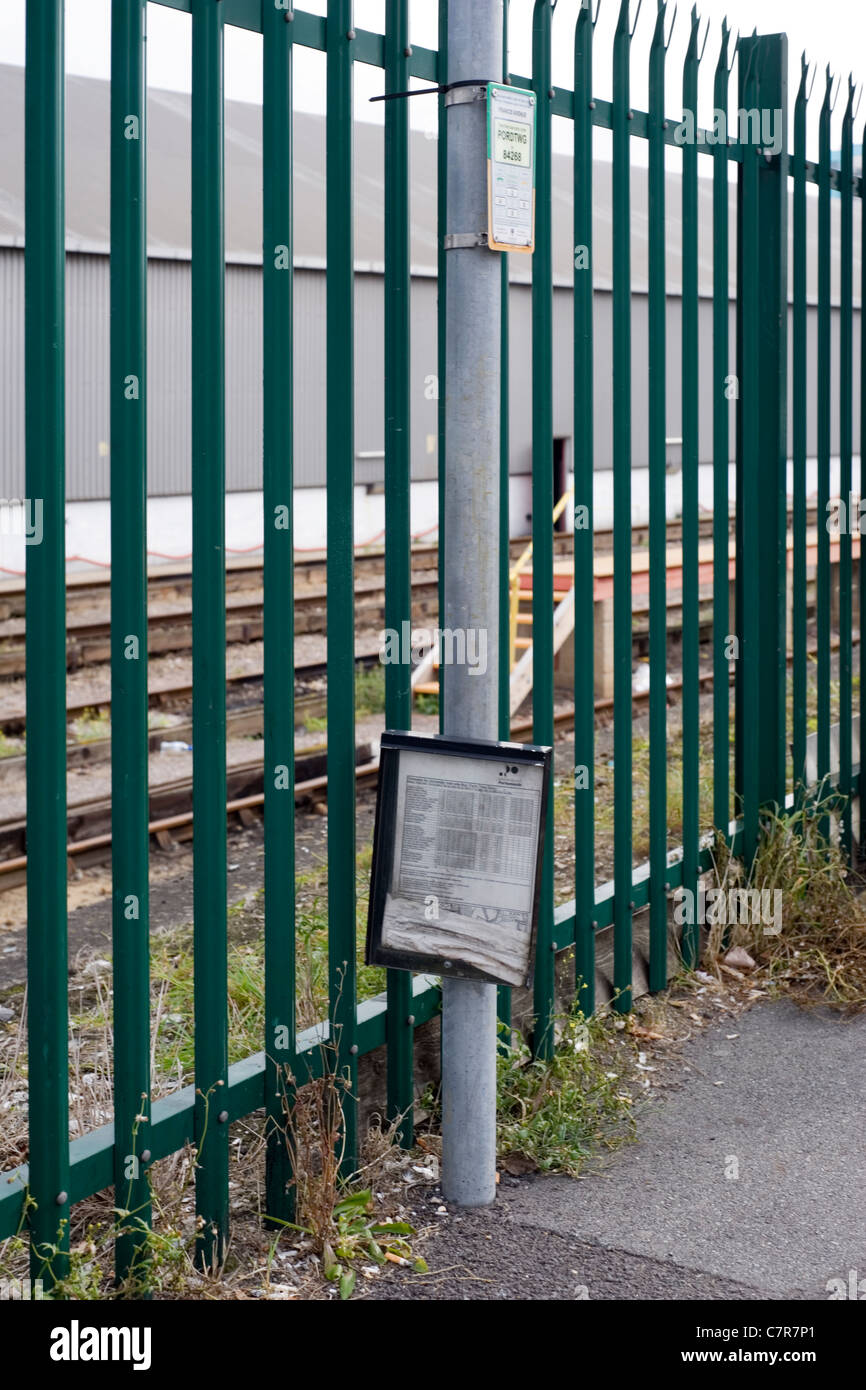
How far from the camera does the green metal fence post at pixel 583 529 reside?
15.1ft

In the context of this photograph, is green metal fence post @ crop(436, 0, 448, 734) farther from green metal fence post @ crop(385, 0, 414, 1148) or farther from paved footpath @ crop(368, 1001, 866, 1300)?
paved footpath @ crop(368, 1001, 866, 1300)

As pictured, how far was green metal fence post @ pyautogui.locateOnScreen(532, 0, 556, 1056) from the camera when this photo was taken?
14.5 ft

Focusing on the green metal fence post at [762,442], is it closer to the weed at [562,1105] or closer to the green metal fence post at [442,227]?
the weed at [562,1105]

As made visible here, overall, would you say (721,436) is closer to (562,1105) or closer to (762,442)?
(762,442)

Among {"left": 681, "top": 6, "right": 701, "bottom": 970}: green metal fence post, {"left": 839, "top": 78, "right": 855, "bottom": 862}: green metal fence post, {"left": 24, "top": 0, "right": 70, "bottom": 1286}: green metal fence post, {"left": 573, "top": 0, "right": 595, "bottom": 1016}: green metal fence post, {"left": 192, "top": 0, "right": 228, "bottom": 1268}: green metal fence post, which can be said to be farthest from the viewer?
{"left": 839, "top": 78, "right": 855, "bottom": 862}: green metal fence post

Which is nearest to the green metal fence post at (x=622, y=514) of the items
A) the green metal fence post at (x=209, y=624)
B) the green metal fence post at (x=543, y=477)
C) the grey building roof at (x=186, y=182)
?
the green metal fence post at (x=543, y=477)

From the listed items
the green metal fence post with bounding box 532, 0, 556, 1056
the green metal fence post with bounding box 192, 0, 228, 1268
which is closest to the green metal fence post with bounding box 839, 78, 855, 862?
the green metal fence post with bounding box 532, 0, 556, 1056

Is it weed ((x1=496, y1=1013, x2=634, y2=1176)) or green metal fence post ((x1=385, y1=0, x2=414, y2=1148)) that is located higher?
green metal fence post ((x1=385, y1=0, x2=414, y2=1148))

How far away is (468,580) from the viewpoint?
381 centimetres

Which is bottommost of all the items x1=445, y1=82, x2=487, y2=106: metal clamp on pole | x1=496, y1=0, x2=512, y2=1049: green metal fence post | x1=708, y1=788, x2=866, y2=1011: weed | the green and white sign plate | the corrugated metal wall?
x1=708, y1=788, x2=866, y2=1011: weed

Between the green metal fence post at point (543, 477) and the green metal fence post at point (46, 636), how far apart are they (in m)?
1.68

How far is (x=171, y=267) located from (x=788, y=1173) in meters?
20.6

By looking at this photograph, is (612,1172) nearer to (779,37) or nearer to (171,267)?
(779,37)

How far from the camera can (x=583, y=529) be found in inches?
187
